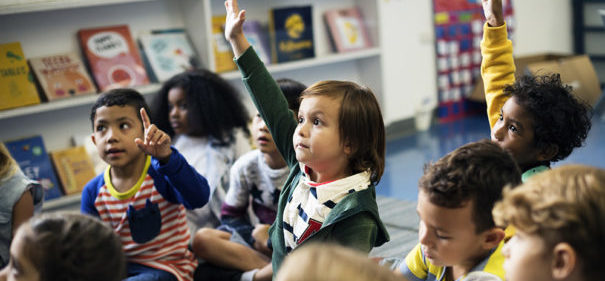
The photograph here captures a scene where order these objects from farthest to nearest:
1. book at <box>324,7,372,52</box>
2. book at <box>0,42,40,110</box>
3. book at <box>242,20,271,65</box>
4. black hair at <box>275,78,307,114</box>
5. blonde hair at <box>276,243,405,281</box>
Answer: book at <box>324,7,372,52</box> < book at <box>242,20,271,65</box> < book at <box>0,42,40,110</box> < black hair at <box>275,78,307,114</box> < blonde hair at <box>276,243,405,281</box>

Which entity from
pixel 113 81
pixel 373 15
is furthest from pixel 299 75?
pixel 113 81

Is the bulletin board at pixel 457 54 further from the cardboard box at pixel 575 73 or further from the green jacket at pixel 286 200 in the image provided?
the green jacket at pixel 286 200

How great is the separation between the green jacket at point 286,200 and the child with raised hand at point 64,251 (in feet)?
1.56

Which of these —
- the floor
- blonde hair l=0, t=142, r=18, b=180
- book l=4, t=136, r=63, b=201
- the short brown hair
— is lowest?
the floor

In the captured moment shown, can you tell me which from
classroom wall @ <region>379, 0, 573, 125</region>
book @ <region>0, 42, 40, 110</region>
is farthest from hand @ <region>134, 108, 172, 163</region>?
classroom wall @ <region>379, 0, 573, 125</region>

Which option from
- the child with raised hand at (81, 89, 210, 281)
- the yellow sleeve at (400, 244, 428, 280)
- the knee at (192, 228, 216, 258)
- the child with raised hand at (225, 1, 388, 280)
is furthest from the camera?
the knee at (192, 228, 216, 258)

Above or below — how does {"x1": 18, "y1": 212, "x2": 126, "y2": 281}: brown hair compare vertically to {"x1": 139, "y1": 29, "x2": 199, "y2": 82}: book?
below

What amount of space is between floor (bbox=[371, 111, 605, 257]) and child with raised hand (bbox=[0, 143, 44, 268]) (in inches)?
42.1

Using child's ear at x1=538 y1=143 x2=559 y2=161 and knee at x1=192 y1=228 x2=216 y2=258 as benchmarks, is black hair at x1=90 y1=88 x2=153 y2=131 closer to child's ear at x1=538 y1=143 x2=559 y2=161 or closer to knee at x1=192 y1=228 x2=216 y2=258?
knee at x1=192 y1=228 x2=216 y2=258

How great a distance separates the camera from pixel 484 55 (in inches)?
65.9

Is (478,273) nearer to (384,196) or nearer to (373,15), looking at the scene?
(384,196)

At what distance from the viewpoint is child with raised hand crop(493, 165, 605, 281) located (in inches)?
34.8

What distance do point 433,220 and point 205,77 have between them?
1623mm

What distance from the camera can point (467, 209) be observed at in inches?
45.1
